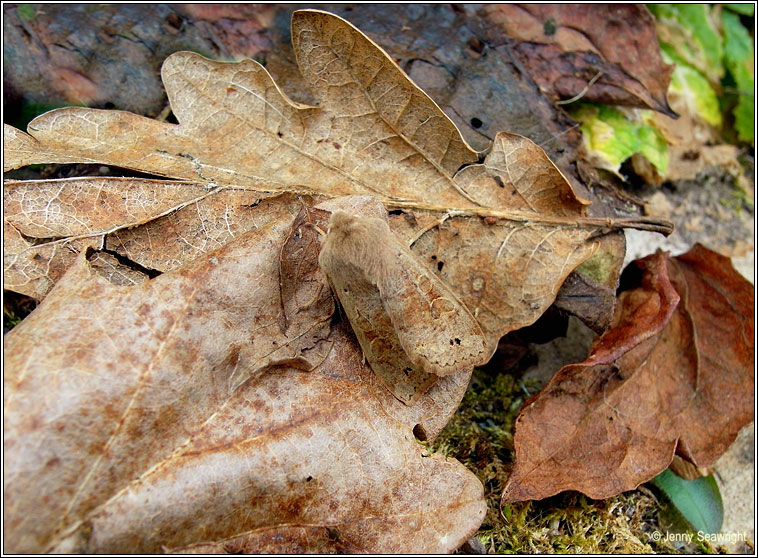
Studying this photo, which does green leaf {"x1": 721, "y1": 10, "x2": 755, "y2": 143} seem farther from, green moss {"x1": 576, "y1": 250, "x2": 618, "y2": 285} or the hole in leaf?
the hole in leaf

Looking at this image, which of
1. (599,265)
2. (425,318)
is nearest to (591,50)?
(599,265)

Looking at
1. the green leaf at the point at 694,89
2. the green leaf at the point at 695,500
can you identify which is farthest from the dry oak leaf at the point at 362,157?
the green leaf at the point at 694,89

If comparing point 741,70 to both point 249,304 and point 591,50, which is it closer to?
point 591,50

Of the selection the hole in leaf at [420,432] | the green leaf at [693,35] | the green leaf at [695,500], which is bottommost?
the green leaf at [695,500]

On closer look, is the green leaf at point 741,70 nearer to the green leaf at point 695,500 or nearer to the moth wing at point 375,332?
the green leaf at point 695,500

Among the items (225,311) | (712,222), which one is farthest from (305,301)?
(712,222)

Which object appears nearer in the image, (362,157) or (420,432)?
(420,432)
